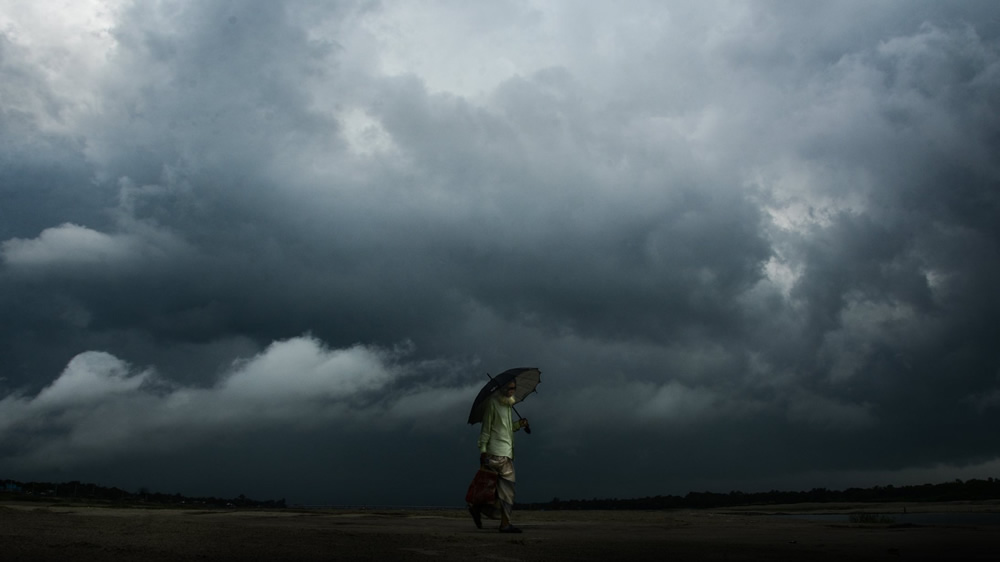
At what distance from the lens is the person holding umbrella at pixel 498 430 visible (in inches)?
528

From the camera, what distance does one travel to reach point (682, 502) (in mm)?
52469

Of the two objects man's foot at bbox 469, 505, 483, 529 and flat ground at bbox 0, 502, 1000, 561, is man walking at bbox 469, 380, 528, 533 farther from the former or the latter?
flat ground at bbox 0, 502, 1000, 561

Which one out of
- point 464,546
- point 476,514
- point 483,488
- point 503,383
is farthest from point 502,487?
point 464,546

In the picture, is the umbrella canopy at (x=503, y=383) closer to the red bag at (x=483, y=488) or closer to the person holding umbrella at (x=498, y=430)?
A: the person holding umbrella at (x=498, y=430)

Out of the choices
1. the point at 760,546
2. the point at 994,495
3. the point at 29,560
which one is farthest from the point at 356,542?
the point at 994,495

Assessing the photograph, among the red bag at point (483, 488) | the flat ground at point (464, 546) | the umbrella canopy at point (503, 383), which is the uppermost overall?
the umbrella canopy at point (503, 383)

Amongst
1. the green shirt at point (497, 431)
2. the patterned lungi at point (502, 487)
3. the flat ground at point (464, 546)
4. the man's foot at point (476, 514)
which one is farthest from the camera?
the green shirt at point (497, 431)

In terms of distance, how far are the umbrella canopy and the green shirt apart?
0.18 m

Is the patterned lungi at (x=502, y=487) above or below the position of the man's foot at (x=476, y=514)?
above

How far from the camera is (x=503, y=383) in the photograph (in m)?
13.6

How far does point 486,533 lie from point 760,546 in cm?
476

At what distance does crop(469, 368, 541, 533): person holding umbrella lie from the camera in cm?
1342

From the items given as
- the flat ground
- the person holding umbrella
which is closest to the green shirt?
the person holding umbrella

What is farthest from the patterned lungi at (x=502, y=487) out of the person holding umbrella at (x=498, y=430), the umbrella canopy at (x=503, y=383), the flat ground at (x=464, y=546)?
the flat ground at (x=464, y=546)
